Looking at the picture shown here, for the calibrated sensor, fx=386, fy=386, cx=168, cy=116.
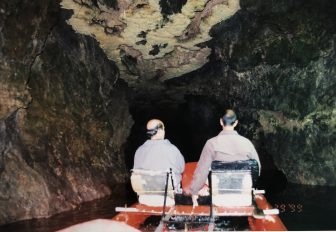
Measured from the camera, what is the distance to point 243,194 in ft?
17.4

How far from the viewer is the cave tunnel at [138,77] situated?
892 centimetres

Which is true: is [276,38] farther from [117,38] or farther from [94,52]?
[94,52]

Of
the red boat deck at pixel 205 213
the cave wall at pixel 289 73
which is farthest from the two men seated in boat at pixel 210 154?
the cave wall at pixel 289 73

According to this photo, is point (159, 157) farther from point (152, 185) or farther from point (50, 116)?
point (50, 116)

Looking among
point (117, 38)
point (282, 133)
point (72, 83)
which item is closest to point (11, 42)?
point (72, 83)

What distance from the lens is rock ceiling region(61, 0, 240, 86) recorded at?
11023mm

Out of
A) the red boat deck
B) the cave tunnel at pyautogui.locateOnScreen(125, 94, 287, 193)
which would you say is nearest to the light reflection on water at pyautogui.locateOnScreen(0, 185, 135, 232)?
the red boat deck

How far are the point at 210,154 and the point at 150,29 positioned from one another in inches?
301

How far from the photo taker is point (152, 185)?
5.62m

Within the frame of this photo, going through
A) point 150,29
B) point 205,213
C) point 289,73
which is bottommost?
point 205,213

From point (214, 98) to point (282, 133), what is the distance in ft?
13.7

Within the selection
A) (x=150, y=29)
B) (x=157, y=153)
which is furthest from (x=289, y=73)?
(x=157, y=153)

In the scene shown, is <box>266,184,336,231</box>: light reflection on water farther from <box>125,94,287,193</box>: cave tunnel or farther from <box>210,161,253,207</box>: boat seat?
<box>125,94,287,193</box>: cave tunnel

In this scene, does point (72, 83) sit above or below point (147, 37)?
below
